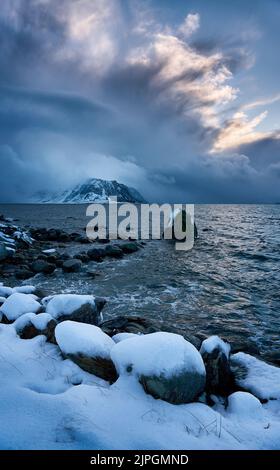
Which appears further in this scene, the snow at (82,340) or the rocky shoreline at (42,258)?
the rocky shoreline at (42,258)

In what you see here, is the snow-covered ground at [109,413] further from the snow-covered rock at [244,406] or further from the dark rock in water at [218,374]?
the dark rock in water at [218,374]

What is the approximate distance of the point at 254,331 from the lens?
9.41 meters

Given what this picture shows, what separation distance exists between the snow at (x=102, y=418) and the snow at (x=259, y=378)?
0.29 metres

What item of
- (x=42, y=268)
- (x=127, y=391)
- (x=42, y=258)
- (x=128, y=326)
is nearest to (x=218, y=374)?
(x=127, y=391)

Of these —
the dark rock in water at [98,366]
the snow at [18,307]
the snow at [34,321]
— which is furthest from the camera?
the snow at [18,307]

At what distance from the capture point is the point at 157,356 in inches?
163

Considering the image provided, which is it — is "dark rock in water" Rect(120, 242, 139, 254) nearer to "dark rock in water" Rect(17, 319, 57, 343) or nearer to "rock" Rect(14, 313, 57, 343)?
"rock" Rect(14, 313, 57, 343)

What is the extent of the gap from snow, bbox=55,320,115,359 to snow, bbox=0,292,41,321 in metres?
2.02

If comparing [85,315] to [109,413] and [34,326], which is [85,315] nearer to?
[34,326]

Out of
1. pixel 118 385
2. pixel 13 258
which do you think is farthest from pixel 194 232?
pixel 118 385

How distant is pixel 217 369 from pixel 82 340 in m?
2.83

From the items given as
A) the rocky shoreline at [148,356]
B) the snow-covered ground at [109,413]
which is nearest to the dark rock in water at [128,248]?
the rocky shoreline at [148,356]

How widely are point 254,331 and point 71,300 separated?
22.9 feet

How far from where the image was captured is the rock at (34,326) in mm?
5707
